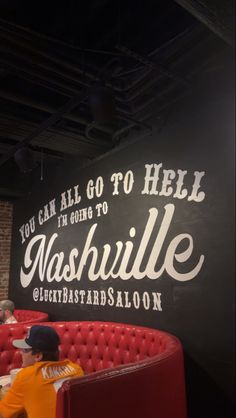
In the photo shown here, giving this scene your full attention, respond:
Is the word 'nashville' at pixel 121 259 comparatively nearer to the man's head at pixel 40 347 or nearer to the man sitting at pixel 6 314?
the man sitting at pixel 6 314

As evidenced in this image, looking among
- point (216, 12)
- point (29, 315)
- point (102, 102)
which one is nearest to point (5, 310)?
point (29, 315)

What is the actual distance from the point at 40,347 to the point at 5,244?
552 cm

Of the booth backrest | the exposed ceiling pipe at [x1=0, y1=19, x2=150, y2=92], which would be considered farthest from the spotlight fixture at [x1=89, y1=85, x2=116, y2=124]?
the booth backrest

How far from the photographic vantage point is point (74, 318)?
5.37 metres

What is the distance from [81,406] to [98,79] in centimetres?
311

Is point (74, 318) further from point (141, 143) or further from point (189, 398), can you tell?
point (141, 143)

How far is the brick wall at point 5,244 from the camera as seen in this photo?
739cm

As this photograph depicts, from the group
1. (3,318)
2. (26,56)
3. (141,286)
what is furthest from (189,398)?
(26,56)

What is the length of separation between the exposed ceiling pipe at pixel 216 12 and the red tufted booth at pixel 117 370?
249cm

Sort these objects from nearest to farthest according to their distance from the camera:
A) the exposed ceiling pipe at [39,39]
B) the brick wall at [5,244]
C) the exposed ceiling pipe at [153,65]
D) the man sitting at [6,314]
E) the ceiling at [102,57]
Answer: the exposed ceiling pipe at [39,39], the exposed ceiling pipe at [153,65], the ceiling at [102,57], the man sitting at [6,314], the brick wall at [5,244]

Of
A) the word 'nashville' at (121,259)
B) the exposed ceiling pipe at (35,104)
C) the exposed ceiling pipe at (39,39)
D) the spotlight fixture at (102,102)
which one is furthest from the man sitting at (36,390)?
the exposed ceiling pipe at (35,104)

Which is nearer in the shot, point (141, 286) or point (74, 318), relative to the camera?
point (141, 286)

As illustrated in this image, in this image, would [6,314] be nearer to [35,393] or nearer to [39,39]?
[35,393]

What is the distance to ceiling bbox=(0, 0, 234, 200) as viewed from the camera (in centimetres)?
345
